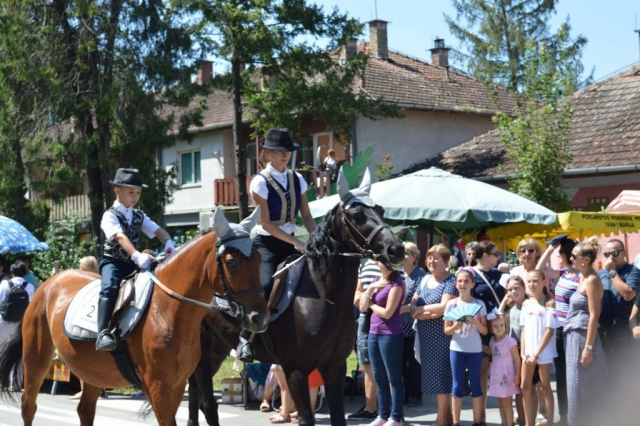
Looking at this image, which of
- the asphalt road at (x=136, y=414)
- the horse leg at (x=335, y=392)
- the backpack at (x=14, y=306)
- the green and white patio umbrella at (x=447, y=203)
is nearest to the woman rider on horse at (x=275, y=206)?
the horse leg at (x=335, y=392)

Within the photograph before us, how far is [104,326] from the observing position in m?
7.09

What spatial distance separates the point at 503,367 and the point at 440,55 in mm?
35484

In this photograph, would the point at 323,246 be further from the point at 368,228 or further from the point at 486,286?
the point at 486,286

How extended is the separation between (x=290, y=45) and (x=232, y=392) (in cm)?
1528

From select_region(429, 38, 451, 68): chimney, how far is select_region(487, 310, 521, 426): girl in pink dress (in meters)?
34.9

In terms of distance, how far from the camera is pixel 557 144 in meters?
23.6

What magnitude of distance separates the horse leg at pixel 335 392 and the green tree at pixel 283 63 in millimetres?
18159

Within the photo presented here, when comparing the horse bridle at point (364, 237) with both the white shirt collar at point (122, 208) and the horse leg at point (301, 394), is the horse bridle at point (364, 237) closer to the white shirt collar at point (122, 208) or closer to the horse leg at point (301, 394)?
the horse leg at point (301, 394)

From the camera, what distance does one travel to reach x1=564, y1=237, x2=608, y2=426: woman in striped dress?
8609 mm

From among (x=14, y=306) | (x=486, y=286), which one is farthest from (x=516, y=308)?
(x=14, y=306)

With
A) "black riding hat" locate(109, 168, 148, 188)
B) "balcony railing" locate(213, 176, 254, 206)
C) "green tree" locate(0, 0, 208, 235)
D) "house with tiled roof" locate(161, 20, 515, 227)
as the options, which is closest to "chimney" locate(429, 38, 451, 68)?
"house with tiled roof" locate(161, 20, 515, 227)

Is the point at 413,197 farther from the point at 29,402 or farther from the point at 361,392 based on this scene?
the point at 29,402

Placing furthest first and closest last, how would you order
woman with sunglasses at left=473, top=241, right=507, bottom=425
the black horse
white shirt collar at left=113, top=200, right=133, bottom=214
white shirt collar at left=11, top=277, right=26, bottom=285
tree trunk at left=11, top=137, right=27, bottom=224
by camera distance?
tree trunk at left=11, top=137, right=27, bottom=224 < white shirt collar at left=11, top=277, right=26, bottom=285 < woman with sunglasses at left=473, top=241, right=507, bottom=425 < white shirt collar at left=113, top=200, right=133, bottom=214 < the black horse

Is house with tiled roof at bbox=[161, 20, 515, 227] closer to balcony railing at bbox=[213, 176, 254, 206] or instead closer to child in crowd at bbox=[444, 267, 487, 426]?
balcony railing at bbox=[213, 176, 254, 206]
